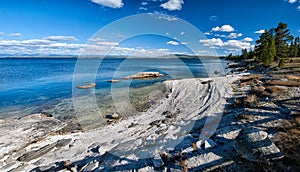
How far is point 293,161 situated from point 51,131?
13.7 m

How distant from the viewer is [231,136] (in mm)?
7164

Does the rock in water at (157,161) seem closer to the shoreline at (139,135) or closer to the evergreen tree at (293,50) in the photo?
the shoreline at (139,135)

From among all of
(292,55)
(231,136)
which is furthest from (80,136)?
(292,55)

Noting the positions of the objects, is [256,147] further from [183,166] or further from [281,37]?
[281,37]

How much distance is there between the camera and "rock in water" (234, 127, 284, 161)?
5246mm

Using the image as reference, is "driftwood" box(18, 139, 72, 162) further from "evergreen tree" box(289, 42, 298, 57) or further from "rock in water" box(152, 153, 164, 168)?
"evergreen tree" box(289, 42, 298, 57)

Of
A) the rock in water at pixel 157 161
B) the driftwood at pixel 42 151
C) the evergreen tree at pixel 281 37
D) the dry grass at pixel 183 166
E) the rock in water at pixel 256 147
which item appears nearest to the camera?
the rock in water at pixel 256 147

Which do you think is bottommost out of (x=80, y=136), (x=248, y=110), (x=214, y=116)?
(x=80, y=136)

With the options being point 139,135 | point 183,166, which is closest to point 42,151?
point 139,135

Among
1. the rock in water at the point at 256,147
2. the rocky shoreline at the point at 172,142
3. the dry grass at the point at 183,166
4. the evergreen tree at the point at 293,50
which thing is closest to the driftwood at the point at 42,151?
the rocky shoreline at the point at 172,142

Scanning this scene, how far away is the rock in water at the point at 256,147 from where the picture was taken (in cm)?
525

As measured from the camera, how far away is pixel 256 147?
558 centimetres

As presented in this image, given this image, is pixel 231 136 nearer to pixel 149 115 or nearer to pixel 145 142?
pixel 145 142

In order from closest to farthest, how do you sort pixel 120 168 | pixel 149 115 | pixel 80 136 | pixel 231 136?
pixel 120 168
pixel 231 136
pixel 80 136
pixel 149 115
